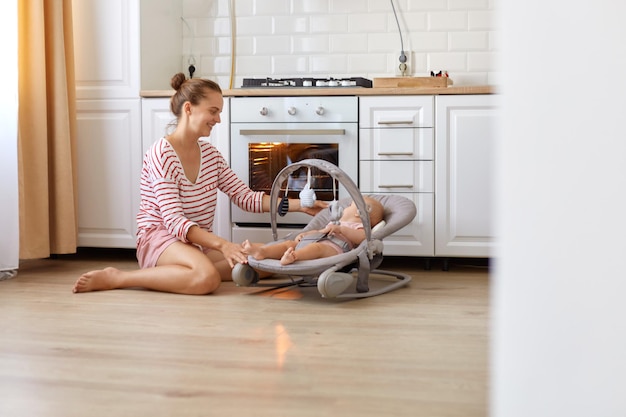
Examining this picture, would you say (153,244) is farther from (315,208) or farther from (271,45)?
(271,45)

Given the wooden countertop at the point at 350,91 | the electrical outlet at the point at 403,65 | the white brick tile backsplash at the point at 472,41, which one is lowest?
the wooden countertop at the point at 350,91

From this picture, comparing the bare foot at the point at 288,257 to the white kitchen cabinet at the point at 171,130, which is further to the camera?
the white kitchen cabinet at the point at 171,130

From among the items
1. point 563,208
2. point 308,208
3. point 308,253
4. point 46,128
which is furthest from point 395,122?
point 563,208

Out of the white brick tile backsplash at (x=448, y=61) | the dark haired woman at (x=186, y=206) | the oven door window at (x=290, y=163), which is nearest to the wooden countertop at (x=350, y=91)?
the oven door window at (x=290, y=163)

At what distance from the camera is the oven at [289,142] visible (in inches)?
151

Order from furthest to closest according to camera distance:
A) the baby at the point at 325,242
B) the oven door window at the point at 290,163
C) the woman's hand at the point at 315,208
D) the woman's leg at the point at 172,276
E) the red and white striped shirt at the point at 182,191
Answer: the oven door window at the point at 290,163, the woman's hand at the point at 315,208, the red and white striped shirt at the point at 182,191, the woman's leg at the point at 172,276, the baby at the point at 325,242

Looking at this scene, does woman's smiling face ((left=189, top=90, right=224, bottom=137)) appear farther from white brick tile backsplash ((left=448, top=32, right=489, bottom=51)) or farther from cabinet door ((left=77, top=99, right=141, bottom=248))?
white brick tile backsplash ((left=448, top=32, right=489, bottom=51))

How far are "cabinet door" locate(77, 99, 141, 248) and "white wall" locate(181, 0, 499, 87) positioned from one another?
68cm

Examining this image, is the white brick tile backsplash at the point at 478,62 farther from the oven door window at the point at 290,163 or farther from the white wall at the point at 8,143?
the white wall at the point at 8,143

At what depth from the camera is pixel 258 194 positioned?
371cm

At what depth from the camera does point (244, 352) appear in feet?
7.29

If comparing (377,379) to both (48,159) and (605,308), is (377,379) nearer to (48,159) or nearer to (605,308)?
(605,308)

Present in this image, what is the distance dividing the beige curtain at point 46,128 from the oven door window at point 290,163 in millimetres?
929

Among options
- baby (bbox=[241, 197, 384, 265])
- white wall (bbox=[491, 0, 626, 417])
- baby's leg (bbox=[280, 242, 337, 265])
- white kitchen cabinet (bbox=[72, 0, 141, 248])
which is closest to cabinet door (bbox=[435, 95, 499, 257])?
baby (bbox=[241, 197, 384, 265])
